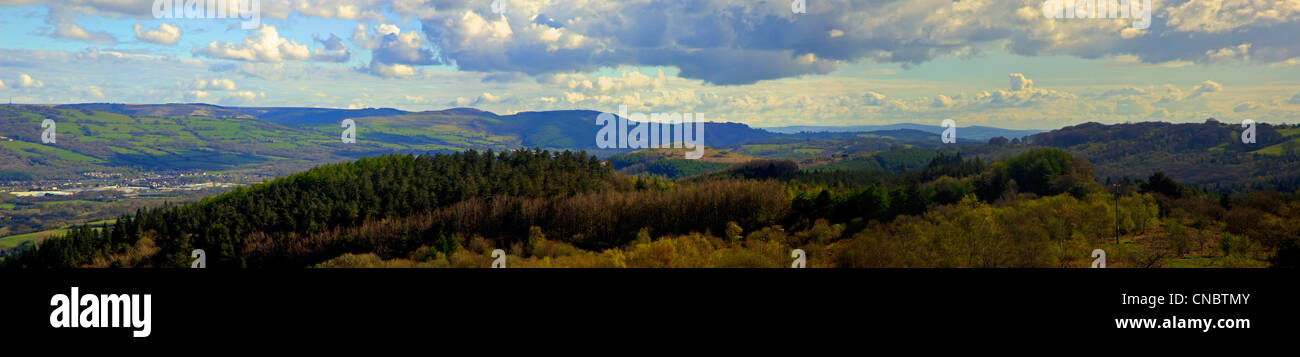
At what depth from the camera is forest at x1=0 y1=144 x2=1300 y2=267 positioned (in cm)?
7262

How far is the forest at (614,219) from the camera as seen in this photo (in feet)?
238

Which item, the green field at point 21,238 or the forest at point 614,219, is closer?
the forest at point 614,219

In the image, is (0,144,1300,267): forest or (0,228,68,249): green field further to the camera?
(0,228,68,249): green field

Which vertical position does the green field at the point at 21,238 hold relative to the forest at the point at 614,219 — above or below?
below

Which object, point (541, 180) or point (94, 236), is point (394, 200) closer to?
point (541, 180)

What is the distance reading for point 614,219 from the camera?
115 metres

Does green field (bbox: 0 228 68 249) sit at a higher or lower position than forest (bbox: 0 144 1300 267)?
lower

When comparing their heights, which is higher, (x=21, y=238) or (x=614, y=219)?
(x=614, y=219)
